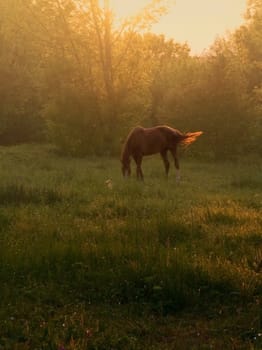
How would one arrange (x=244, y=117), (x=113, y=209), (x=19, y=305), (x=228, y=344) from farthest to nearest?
1. (x=244, y=117)
2. (x=113, y=209)
3. (x=19, y=305)
4. (x=228, y=344)

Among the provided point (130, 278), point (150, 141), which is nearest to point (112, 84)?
point (150, 141)

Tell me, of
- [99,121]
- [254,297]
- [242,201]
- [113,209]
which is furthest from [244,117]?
[254,297]

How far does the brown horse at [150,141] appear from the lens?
17750 millimetres

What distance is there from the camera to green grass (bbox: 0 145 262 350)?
454 centimetres

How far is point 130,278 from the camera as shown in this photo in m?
5.80

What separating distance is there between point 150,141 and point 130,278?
42.5 ft

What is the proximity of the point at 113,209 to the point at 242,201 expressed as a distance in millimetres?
3982

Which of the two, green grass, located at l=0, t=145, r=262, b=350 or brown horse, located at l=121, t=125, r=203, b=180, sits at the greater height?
brown horse, located at l=121, t=125, r=203, b=180

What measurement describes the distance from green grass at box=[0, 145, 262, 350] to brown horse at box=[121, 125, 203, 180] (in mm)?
7830

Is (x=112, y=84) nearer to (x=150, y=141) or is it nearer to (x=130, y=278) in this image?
(x=150, y=141)

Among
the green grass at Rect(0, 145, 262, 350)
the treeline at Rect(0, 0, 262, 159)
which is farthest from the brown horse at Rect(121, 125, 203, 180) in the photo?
the treeline at Rect(0, 0, 262, 159)

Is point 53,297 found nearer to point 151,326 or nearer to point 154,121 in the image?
point 151,326

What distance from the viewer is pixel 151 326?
15.5 feet

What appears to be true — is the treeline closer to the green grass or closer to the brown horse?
the brown horse
